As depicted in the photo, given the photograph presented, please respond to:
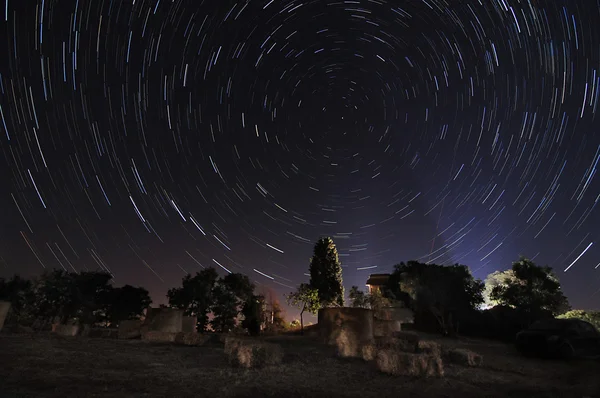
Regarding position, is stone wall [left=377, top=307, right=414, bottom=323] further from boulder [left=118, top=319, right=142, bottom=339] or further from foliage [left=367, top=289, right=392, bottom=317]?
boulder [left=118, top=319, right=142, bottom=339]

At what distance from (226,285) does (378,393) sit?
38.2 m

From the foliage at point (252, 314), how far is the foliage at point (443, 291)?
51.6 ft

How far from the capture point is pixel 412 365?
993 centimetres

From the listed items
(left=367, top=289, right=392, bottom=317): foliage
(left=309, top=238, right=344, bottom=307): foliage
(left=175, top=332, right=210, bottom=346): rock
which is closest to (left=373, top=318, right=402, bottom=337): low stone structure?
(left=175, top=332, right=210, bottom=346): rock

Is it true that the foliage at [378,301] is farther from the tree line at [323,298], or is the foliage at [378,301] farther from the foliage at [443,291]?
the foliage at [443,291]

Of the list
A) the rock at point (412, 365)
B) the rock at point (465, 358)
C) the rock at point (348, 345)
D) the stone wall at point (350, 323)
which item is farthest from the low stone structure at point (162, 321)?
the rock at point (465, 358)

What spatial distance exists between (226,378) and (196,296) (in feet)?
117

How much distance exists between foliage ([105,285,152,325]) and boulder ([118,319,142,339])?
88.5 ft

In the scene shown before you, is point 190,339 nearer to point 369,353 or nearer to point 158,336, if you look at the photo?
point 158,336

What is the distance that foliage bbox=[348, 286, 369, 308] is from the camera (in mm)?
44250

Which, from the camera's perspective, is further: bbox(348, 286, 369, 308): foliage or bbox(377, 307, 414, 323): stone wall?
bbox(348, 286, 369, 308): foliage

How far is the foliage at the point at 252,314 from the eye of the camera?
37.0m

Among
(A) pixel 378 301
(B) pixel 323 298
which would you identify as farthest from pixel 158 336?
(B) pixel 323 298

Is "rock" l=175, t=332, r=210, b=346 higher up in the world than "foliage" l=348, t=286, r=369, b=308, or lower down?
lower down
